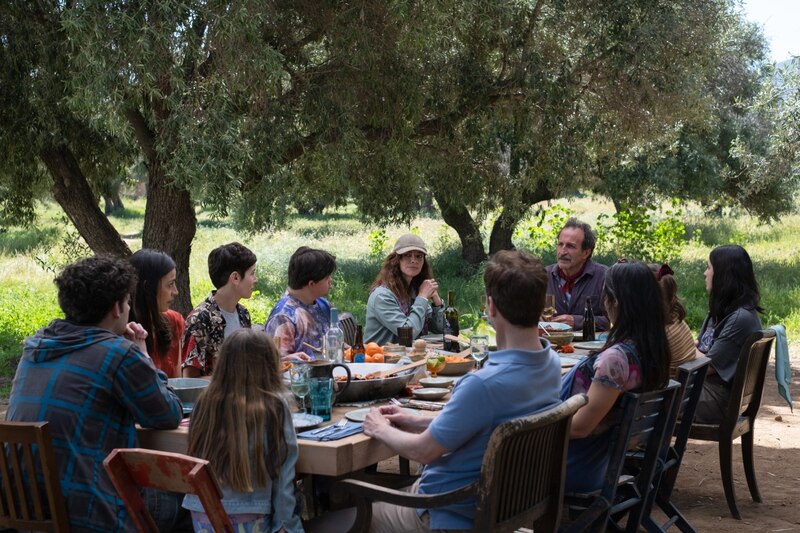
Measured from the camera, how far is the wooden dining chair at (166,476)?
2.79 m

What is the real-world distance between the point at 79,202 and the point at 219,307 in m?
4.96

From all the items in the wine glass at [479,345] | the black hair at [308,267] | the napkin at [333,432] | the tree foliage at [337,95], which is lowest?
the napkin at [333,432]

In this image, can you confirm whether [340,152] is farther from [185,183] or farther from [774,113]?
[774,113]

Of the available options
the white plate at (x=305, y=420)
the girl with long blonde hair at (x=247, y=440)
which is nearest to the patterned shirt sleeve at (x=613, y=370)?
the white plate at (x=305, y=420)

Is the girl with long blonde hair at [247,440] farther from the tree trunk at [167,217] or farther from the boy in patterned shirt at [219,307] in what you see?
the tree trunk at [167,217]

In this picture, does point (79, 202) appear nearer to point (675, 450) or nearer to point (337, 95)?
point (337, 95)

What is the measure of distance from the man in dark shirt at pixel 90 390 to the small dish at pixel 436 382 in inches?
50.9

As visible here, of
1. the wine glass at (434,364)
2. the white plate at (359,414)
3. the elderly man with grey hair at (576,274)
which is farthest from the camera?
the elderly man with grey hair at (576,274)

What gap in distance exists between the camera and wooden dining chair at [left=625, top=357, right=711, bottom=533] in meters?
4.19

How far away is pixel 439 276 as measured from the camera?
1819 cm

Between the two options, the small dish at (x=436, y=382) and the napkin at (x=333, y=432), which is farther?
the small dish at (x=436, y=382)

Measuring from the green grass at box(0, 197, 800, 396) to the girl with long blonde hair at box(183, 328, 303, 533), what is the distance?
8.05 meters

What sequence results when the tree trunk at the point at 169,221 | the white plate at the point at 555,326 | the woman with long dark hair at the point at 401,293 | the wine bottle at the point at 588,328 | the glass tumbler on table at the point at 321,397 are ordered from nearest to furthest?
the glass tumbler on table at the point at 321,397 < the white plate at the point at 555,326 < the wine bottle at the point at 588,328 < the woman with long dark hair at the point at 401,293 < the tree trunk at the point at 169,221

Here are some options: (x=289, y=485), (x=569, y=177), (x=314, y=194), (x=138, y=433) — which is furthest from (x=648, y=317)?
(x=314, y=194)
